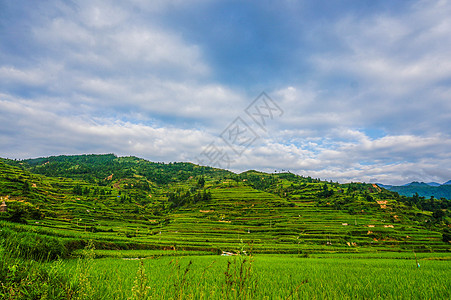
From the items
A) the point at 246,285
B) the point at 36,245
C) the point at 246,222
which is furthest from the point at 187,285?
the point at 246,222

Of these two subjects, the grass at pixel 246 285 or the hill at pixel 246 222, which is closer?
the grass at pixel 246 285

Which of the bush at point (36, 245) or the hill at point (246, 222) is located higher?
the bush at point (36, 245)

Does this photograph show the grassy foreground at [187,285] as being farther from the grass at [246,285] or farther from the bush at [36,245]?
the bush at [36,245]

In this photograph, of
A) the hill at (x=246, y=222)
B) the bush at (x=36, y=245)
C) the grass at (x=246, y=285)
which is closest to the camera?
the grass at (x=246, y=285)

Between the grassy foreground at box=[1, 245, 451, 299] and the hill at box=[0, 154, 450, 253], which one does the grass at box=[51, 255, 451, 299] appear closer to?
the grassy foreground at box=[1, 245, 451, 299]

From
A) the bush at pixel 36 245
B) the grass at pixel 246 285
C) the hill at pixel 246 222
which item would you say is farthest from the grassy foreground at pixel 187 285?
the hill at pixel 246 222

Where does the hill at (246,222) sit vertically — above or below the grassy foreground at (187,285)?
below

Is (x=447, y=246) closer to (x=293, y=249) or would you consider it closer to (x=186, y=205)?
(x=293, y=249)

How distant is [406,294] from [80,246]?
2237 centimetres

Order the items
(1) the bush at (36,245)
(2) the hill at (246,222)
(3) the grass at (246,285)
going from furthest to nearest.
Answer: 1. (2) the hill at (246,222)
2. (1) the bush at (36,245)
3. (3) the grass at (246,285)

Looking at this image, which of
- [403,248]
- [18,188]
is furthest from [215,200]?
[18,188]

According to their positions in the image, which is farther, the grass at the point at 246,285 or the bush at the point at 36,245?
the bush at the point at 36,245

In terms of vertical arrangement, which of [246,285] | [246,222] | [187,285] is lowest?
[246,222]

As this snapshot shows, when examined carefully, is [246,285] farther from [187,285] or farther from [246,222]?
[246,222]
